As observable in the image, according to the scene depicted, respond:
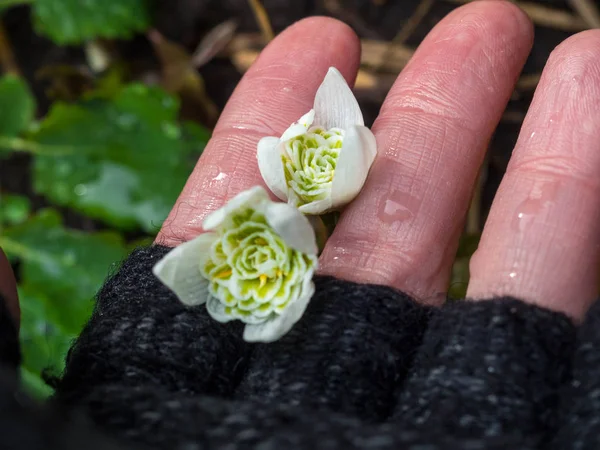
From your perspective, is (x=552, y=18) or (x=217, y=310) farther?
(x=552, y=18)

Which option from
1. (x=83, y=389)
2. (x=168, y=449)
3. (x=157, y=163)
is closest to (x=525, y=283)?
(x=168, y=449)

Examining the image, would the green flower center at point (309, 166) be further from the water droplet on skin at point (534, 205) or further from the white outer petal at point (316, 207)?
the water droplet on skin at point (534, 205)

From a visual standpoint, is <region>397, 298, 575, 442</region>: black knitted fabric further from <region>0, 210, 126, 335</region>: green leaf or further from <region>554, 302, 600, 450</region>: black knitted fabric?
<region>0, 210, 126, 335</region>: green leaf

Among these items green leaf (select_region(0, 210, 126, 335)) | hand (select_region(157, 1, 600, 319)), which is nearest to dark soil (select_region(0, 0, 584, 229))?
green leaf (select_region(0, 210, 126, 335))

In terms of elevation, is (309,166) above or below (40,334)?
above

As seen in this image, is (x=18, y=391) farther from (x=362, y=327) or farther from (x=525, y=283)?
(x=525, y=283)

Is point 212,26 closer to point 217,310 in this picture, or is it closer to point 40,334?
point 40,334

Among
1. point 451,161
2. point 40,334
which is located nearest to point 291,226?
point 451,161
